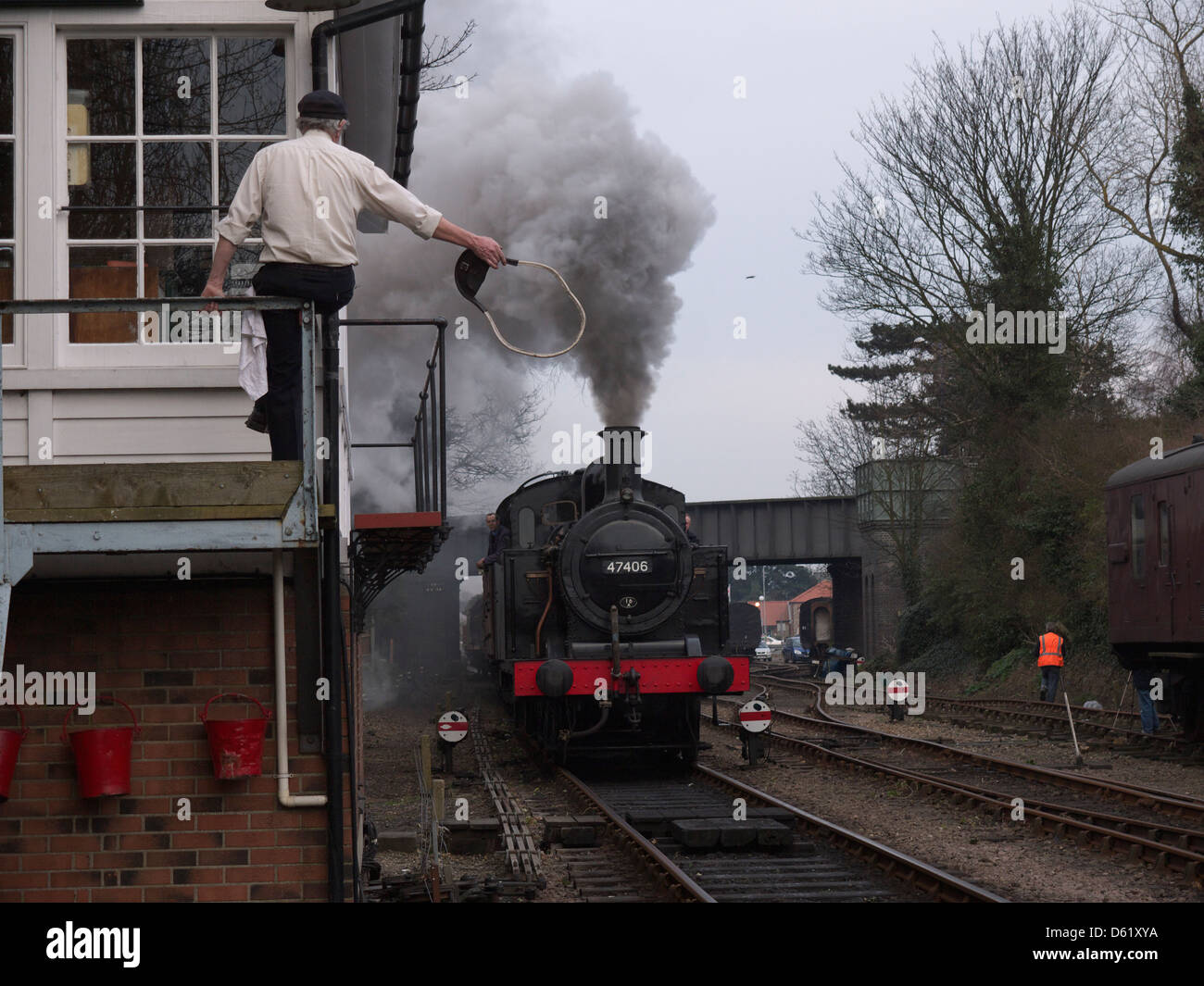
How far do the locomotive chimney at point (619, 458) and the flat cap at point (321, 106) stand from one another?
7635mm

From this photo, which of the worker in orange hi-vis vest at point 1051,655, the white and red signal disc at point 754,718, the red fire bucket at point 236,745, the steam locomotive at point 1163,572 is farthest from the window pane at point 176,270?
the worker in orange hi-vis vest at point 1051,655

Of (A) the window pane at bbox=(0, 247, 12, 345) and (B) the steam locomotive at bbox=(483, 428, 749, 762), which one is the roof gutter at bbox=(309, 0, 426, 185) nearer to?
(A) the window pane at bbox=(0, 247, 12, 345)

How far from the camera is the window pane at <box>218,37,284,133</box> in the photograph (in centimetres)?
570

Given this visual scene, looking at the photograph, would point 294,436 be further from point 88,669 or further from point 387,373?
point 387,373

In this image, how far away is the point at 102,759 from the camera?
504 cm

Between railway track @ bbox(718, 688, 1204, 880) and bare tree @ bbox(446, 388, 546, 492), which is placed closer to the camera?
railway track @ bbox(718, 688, 1204, 880)

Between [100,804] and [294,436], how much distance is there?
1.66 m

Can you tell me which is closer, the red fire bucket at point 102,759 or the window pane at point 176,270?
the red fire bucket at point 102,759

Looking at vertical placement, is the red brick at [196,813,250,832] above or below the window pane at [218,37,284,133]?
below

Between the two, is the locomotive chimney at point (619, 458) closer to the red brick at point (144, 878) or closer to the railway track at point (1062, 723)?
the railway track at point (1062, 723)

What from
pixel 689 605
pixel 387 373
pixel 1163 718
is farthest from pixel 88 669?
pixel 387 373

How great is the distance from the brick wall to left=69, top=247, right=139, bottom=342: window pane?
106 centimetres

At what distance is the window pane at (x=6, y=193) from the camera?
18.2ft

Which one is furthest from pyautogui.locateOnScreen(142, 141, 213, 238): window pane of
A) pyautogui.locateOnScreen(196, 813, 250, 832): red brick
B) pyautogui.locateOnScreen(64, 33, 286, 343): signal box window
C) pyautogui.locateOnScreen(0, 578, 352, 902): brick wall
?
pyautogui.locateOnScreen(196, 813, 250, 832): red brick
